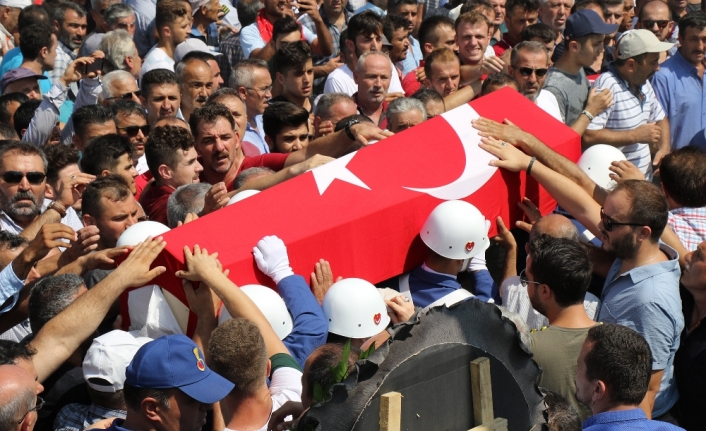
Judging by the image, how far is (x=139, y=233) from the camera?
4.68m

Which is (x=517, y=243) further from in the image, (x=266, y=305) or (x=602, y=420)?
(x=602, y=420)

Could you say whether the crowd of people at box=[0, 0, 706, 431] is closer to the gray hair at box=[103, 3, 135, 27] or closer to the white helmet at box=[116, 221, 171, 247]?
the white helmet at box=[116, 221, 171, 247]

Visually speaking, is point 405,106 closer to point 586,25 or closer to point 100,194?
point 586,25

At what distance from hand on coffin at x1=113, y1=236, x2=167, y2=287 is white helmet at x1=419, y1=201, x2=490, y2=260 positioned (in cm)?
140

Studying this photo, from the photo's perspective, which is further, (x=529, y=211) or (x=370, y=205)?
(x=529, y=211)

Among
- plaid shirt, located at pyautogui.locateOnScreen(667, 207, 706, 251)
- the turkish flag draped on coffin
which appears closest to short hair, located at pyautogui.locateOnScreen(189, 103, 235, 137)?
the turkish flag draped on coffin

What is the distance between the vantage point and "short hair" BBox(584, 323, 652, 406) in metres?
3.46

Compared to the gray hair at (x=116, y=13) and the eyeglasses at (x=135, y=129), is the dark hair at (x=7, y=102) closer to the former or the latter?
the eyeglasses at (x=135, y=129)

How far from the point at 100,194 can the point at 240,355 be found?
1.97m

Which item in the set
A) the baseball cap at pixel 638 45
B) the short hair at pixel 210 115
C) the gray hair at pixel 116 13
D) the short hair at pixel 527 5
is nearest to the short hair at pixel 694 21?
the baseball cap at pixel 638 45

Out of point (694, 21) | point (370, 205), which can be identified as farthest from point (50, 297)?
point (694, 21)

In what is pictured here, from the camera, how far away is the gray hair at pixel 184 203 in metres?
5.23

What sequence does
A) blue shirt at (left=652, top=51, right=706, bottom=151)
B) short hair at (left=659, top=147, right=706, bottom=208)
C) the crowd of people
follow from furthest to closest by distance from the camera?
blue shirt at (left=652, top=51, right=706, bottom=151) → short hair at (left=659, top=147, right=706, bottom=208) → the crowd of people

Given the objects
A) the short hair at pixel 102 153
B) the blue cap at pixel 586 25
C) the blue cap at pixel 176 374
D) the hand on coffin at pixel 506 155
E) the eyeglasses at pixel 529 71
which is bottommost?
the eyeglasses at pixel 529 71
